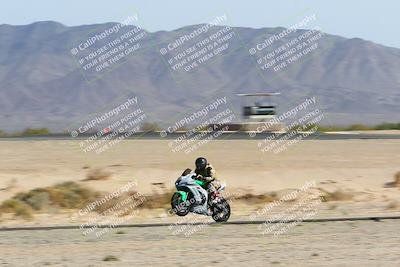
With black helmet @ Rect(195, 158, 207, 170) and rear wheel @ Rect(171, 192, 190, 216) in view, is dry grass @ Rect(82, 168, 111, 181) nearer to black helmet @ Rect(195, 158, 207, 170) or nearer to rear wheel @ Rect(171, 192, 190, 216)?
rear wheel @ Rect(171, 192, 190, 216)

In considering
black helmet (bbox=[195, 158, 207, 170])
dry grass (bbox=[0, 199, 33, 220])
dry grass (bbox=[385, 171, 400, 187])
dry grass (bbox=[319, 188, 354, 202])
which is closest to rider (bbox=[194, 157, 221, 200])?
black helmet (bbox=[195, 158, 207, 170])

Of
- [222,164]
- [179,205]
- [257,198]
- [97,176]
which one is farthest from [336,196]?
[222,164]

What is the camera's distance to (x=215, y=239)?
1333 cm

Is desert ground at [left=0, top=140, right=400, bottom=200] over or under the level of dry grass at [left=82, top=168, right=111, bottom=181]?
under

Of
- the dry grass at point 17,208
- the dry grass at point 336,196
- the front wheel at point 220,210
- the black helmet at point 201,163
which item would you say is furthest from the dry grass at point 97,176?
the black helmet at point 201,163

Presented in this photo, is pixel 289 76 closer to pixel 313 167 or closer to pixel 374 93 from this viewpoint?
pixel 374 93

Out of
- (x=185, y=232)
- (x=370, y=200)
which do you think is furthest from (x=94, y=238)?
(x=370, y=200)

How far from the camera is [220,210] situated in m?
14.9

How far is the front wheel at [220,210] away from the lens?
14660 mm

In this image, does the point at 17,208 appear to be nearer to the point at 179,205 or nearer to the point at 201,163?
the point at 179,205

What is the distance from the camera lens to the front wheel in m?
14.7

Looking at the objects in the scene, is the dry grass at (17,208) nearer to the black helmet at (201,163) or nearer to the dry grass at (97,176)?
the dry grass at (97,176)

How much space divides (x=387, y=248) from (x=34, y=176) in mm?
15575

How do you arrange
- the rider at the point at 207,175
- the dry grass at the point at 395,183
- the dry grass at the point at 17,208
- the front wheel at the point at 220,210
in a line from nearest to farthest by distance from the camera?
the rider at the point at 207,175, the front wheel at the point at 220,210, the dry grass at the point at 17,208, the dry grass at the point at 395,183
